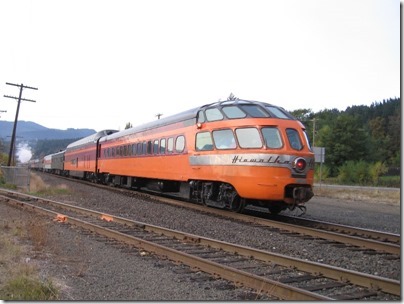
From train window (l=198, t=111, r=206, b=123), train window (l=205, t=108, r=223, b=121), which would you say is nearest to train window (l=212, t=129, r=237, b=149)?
train window (l=205, t=108, r=223, b=121)

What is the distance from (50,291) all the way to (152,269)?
1713 millimetres

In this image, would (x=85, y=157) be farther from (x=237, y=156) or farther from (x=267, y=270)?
(x=267, y=270)

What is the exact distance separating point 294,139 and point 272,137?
2.10 feet

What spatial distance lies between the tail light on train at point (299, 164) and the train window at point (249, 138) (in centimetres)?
98

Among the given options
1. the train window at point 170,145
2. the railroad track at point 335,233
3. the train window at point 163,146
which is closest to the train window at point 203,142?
the railroad track at point 335,233

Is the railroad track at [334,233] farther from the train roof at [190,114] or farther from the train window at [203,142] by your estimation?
the train roof at [190,114]

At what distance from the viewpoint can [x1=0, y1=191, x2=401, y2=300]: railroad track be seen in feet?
17.0

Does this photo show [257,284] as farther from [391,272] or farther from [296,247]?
[296,247]

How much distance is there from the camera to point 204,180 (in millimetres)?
12938

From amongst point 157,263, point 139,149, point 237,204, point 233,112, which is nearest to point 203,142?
point 233,112

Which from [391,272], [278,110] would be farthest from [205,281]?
[278,110]

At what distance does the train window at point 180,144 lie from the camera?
14.2 m

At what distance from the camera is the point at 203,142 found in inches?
510

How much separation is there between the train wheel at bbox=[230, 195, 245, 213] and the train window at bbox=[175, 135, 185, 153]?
9.27 feet
